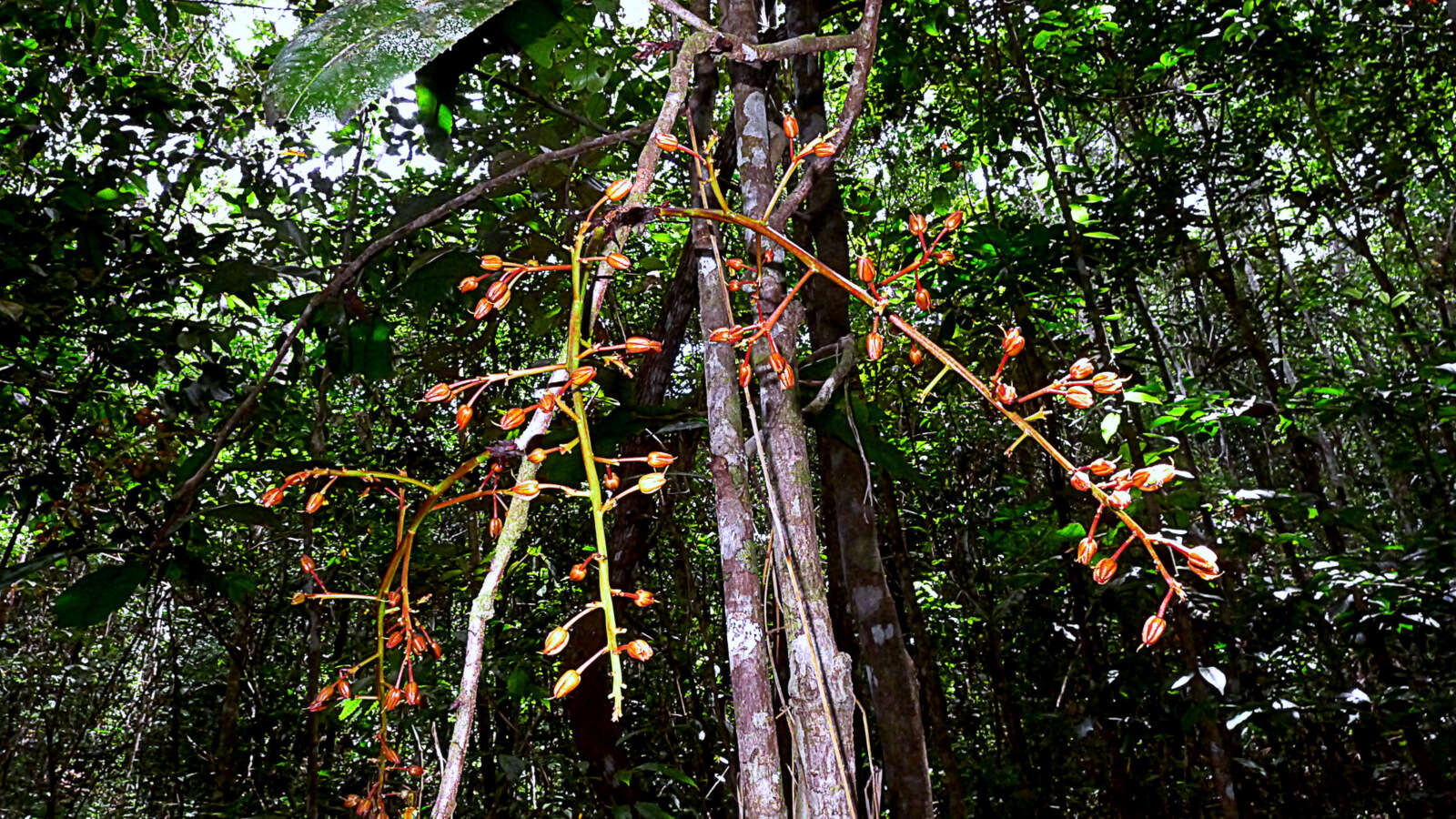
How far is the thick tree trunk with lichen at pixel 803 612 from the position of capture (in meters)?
0.75

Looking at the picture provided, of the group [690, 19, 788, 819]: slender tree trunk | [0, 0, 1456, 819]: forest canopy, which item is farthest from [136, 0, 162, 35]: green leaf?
[690, 19, 788, 819]: slender tree trunk

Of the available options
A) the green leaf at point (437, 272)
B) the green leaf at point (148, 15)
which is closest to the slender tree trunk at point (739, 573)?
the green leaf at point (437, 272)

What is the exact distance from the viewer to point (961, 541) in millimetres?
4324

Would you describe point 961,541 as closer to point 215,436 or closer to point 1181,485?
point 1181,485

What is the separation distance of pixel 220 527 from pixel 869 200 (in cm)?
448

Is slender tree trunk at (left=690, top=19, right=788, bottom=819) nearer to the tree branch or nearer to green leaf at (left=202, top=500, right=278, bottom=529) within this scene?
the tree branch

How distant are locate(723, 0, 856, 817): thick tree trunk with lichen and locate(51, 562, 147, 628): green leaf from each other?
905 mm

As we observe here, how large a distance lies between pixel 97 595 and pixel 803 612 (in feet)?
3.19

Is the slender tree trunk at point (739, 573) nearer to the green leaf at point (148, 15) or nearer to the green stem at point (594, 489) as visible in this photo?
the green stem at point (594, 489)

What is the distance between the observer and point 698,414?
1374 mm

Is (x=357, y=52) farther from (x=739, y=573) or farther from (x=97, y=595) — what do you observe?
(x=97, y=595)

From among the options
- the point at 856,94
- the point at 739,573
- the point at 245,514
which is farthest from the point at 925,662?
the point at 856,94

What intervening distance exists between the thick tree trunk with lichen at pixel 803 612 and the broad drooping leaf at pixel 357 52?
1.57ft

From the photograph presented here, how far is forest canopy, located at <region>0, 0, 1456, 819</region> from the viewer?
2.60 feet
